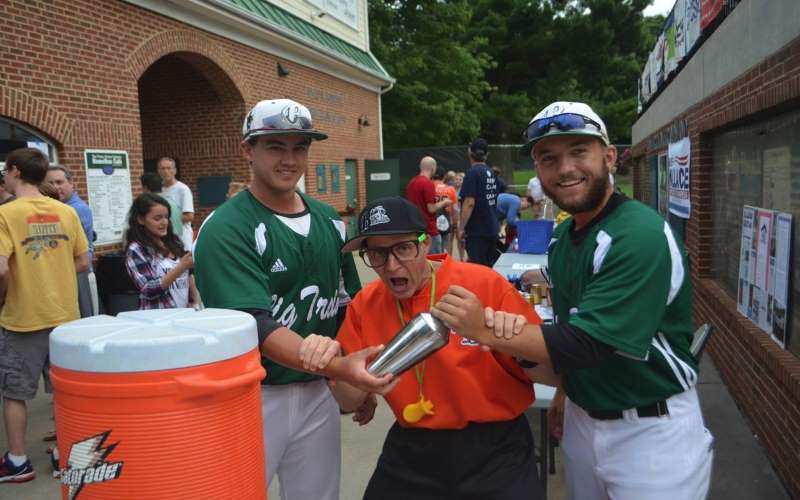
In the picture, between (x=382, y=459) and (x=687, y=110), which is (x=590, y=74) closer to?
(x=687, y=110)

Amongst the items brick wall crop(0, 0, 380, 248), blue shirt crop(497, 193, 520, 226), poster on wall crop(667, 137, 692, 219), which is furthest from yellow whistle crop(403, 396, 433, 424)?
blue shirt crop(497, 193, 520, 226)

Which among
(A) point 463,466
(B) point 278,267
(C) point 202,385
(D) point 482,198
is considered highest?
(D) point 482,198

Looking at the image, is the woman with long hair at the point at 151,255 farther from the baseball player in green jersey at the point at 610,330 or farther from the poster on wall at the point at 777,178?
the poster on wall at the point at 777,178

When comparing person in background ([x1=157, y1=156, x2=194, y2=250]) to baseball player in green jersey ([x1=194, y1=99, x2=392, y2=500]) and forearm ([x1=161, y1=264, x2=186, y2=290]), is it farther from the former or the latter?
baseball player in green jersey ([x1=194, y1=99, x2=392, y2=500])

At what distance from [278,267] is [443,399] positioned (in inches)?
31.0

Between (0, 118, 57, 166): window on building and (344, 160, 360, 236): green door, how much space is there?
948 cm

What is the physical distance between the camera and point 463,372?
2.21 meters

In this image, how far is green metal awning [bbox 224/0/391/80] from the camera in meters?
11.1

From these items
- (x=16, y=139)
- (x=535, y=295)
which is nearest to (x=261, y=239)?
(x=535, y=295)

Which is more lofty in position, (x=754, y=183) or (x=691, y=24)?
(x=691, y=24)

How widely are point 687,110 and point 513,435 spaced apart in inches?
253

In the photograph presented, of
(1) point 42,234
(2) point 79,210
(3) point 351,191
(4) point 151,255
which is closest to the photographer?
(1) point 42,234

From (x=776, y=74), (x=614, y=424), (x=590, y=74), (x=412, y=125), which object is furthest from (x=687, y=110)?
(x=590, y=74)

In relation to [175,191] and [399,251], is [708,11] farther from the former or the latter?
[175,191]
